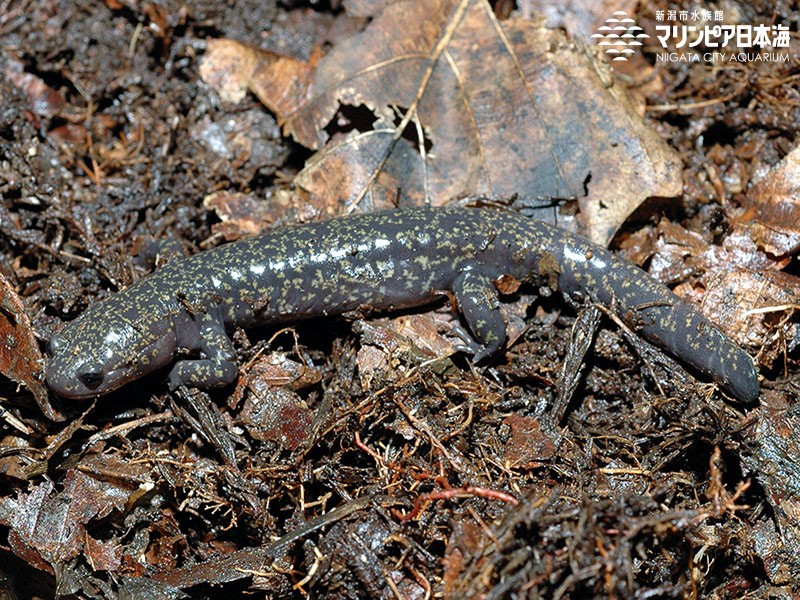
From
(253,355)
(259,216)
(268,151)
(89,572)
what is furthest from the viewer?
(268,151)

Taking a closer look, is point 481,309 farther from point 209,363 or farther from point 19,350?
point 19,350

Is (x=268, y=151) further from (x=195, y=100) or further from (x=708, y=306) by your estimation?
(x=708, y=306)

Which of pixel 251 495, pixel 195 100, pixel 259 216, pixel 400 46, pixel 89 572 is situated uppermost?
pixel 400 46

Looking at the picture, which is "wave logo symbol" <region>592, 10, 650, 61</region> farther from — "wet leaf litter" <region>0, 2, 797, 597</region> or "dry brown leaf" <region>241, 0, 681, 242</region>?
"dry brown leaf" <region>241, 0, 681, 242</region>

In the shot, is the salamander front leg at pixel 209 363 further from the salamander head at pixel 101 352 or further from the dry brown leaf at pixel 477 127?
the dry brown leaf at pixel 477 127

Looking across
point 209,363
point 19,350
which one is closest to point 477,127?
point 209,363

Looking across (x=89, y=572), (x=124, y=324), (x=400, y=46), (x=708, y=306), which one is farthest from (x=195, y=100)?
(x=708, y=306)
